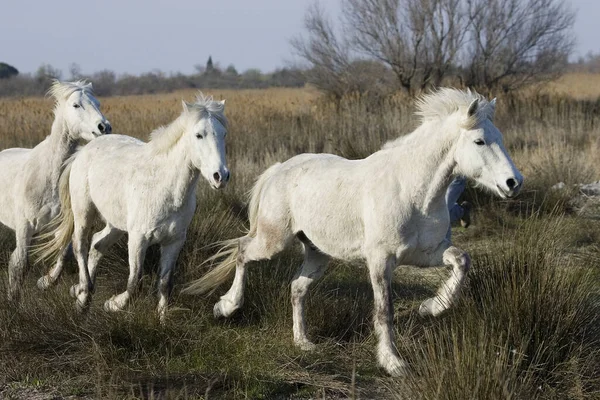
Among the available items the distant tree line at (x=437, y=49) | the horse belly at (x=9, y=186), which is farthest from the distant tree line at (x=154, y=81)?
the horse belly at (x=9, y=186)

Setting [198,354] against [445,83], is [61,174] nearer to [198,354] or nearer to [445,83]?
[198,354]

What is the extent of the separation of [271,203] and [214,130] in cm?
71

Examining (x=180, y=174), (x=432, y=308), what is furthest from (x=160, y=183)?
Result: (x=432, y=308)

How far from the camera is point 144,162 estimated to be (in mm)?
6715

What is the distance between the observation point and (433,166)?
5.60 meters

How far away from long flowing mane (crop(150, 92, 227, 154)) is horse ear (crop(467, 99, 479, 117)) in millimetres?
1983

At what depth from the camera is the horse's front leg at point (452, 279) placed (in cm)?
547

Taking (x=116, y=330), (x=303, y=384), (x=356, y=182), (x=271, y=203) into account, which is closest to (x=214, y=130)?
(x=271, y=203)

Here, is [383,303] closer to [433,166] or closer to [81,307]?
[433,166]

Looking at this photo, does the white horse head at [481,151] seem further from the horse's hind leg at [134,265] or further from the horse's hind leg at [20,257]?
the horse's hind leg at [20,257]

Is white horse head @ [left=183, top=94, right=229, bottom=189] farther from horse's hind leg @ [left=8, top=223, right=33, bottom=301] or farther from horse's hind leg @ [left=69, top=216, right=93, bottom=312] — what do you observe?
horse's hind leg @ [left=8, top=223, right=33, bottom=301]

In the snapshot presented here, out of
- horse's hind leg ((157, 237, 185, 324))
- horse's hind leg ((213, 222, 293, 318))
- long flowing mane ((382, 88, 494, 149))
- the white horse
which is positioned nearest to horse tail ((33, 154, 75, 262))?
the white horse

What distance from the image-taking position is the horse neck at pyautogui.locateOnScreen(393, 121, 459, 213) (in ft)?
18.3

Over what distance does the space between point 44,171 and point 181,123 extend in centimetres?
181
